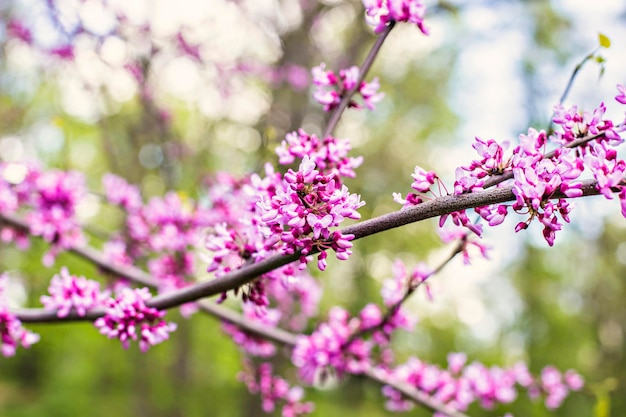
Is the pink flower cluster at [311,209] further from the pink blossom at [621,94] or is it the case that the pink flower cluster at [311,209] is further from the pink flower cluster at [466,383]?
the pink flower cluster at [466,383]

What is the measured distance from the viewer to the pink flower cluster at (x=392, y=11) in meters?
2.26

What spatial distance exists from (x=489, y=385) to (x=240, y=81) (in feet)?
23.4

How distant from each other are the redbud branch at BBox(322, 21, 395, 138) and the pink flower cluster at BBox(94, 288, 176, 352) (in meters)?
1.03

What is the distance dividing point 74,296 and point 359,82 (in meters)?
1.58

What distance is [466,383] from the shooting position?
347cm

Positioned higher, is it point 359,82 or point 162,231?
point 162,231

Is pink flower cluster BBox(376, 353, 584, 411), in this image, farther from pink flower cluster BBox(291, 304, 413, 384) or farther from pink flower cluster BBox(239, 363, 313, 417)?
pink flower cluster BBox(239, 363, 313, 417)

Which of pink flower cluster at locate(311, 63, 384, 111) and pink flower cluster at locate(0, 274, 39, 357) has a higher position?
pink flower cluster at locate(311, 63, 384, 111)

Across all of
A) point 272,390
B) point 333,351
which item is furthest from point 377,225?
point 272,390

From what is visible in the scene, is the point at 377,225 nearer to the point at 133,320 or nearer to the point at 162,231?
the point at 133,320

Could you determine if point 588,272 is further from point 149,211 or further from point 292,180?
→ point 292,180

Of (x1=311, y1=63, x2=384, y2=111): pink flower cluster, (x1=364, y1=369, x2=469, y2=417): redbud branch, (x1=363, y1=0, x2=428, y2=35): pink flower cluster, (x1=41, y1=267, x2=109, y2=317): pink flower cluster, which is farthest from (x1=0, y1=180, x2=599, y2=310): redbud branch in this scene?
(x1=364, y1=369, x2=469, y2=417): redbud branch

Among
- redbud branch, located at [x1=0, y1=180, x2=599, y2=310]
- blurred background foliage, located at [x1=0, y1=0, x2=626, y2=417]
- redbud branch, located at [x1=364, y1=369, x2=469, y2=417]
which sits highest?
blurred background foliage, located at [x1=0, y1=0, x2=626, y2=417]

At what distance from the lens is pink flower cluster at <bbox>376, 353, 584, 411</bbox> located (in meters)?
3.34
